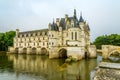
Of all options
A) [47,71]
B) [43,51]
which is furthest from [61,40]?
[47,71]

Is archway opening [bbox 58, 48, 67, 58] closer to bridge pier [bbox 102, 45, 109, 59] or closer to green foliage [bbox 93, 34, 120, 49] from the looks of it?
bridge pier [bbox 102, 45, 109, 59]

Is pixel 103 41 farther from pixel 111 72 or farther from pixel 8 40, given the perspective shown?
pixel 111 72

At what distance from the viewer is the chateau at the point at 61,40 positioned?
54094 mm

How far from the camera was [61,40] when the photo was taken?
204 ft

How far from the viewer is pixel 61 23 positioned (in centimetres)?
6272

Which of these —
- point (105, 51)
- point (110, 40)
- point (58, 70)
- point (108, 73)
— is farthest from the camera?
point (110, 40)

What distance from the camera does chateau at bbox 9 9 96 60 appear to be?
54.1 meters

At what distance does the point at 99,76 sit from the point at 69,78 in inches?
409

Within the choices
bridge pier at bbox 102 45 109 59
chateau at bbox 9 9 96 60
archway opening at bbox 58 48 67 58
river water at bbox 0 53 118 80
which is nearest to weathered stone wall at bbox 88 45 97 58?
chateau at bbox 9 9 96 60

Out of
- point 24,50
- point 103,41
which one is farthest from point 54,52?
point 103,41

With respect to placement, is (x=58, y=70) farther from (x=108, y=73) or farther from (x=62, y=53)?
(x=62, y=53)

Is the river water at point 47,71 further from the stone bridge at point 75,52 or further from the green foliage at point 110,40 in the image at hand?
the green foliage at point 110,40

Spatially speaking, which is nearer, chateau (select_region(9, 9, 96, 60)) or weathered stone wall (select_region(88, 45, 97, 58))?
chateau (select_region(9, 9, 96, 60))

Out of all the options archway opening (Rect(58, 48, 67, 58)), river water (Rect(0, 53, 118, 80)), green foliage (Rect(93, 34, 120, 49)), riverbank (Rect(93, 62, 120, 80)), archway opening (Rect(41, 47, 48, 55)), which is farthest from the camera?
green foliage (Rect(93, 34, 120, 49))
